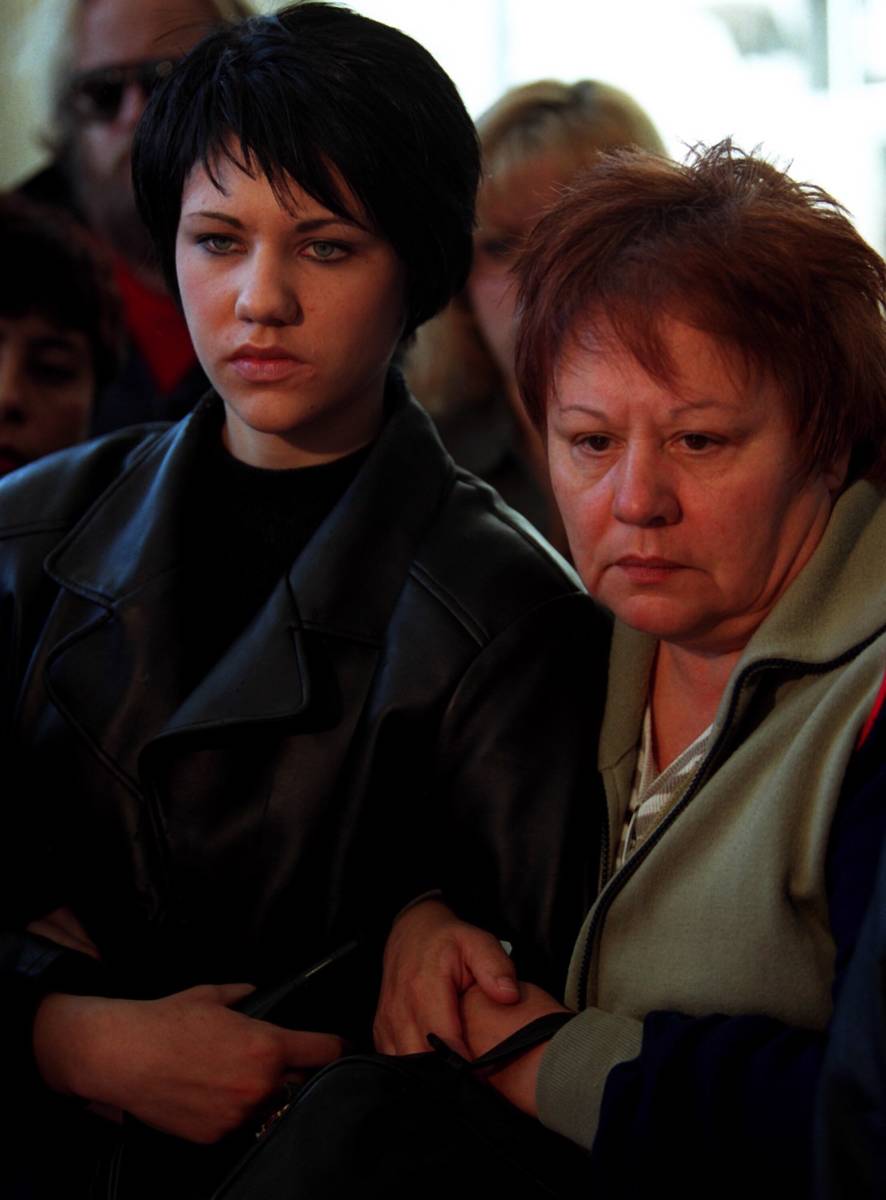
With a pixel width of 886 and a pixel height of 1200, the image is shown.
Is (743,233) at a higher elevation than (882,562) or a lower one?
higher

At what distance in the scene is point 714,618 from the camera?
123 centimetres

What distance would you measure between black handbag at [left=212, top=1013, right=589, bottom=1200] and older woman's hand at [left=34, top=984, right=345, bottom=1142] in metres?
0.12

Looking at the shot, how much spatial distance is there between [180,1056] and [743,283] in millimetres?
744

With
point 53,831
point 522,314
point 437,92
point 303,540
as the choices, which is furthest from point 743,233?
point 53,831

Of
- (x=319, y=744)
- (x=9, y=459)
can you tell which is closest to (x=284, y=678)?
(x=319, y=744)

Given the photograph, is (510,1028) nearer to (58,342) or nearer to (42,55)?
(58,342)

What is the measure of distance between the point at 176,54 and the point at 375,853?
3.82 ft

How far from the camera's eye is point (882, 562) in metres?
1.19

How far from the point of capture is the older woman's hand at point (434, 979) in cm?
123

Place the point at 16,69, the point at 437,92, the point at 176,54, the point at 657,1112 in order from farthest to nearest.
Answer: the point at 16,69 → the point at 176,54 → the point at 437,92 → the point at 657,1112

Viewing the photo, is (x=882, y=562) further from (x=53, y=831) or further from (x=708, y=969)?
(x=53, y=831)

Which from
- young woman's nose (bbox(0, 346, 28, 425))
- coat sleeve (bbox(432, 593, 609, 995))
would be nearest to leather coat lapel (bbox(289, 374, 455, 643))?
coat sleeve (bbox(432, 593, 609, 995))

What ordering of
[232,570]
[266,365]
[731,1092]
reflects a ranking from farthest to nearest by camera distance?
[232,570] < [266,365] < [731,1092]

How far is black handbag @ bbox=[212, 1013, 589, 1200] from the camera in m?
1.05
